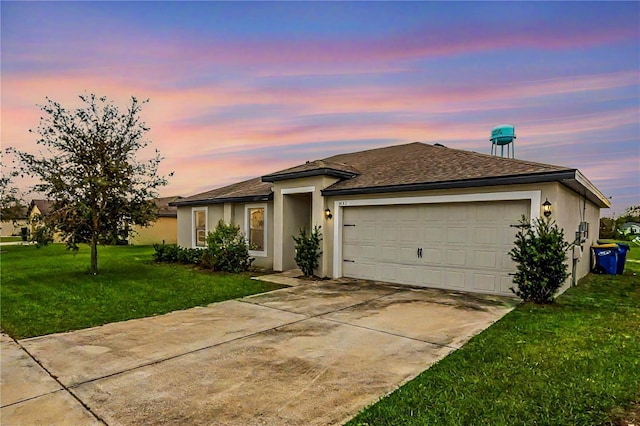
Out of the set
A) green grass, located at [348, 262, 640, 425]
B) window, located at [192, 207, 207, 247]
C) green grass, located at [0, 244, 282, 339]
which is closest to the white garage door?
green grass, located at [348, 262, 640, 425]

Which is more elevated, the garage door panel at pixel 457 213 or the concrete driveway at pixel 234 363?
the garage door panel at pixel 457 213

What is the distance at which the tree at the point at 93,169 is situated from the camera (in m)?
9.55

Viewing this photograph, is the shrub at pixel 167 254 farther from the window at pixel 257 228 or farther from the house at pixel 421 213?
the house at pixel 421 213

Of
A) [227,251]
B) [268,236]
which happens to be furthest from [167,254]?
[268,236]

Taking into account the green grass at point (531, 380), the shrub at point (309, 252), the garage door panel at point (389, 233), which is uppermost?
the garage door panel at point (389, 233)

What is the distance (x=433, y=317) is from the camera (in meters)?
6.03

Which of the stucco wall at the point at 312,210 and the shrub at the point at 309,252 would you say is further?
the stucco wall at the point at 312,210

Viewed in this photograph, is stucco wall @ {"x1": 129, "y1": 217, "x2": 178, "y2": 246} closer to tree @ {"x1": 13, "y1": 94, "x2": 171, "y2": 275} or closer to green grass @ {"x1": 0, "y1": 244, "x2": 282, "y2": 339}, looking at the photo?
green grass @ {"x1": 0, "y1": 244, "x2": 282, "y2": 339}

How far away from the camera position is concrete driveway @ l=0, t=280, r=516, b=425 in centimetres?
302

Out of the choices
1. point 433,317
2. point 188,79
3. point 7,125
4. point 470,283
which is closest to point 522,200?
point 470,283

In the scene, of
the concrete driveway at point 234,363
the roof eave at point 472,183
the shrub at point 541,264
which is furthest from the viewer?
the roof eave at point 472,183

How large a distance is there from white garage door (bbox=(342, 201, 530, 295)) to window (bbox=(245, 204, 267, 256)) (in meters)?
3.54

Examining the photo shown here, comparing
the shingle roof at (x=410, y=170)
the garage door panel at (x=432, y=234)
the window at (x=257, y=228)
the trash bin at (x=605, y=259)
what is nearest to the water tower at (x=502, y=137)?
the shingle roof at (x=410, y=170)

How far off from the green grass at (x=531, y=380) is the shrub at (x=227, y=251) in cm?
845
